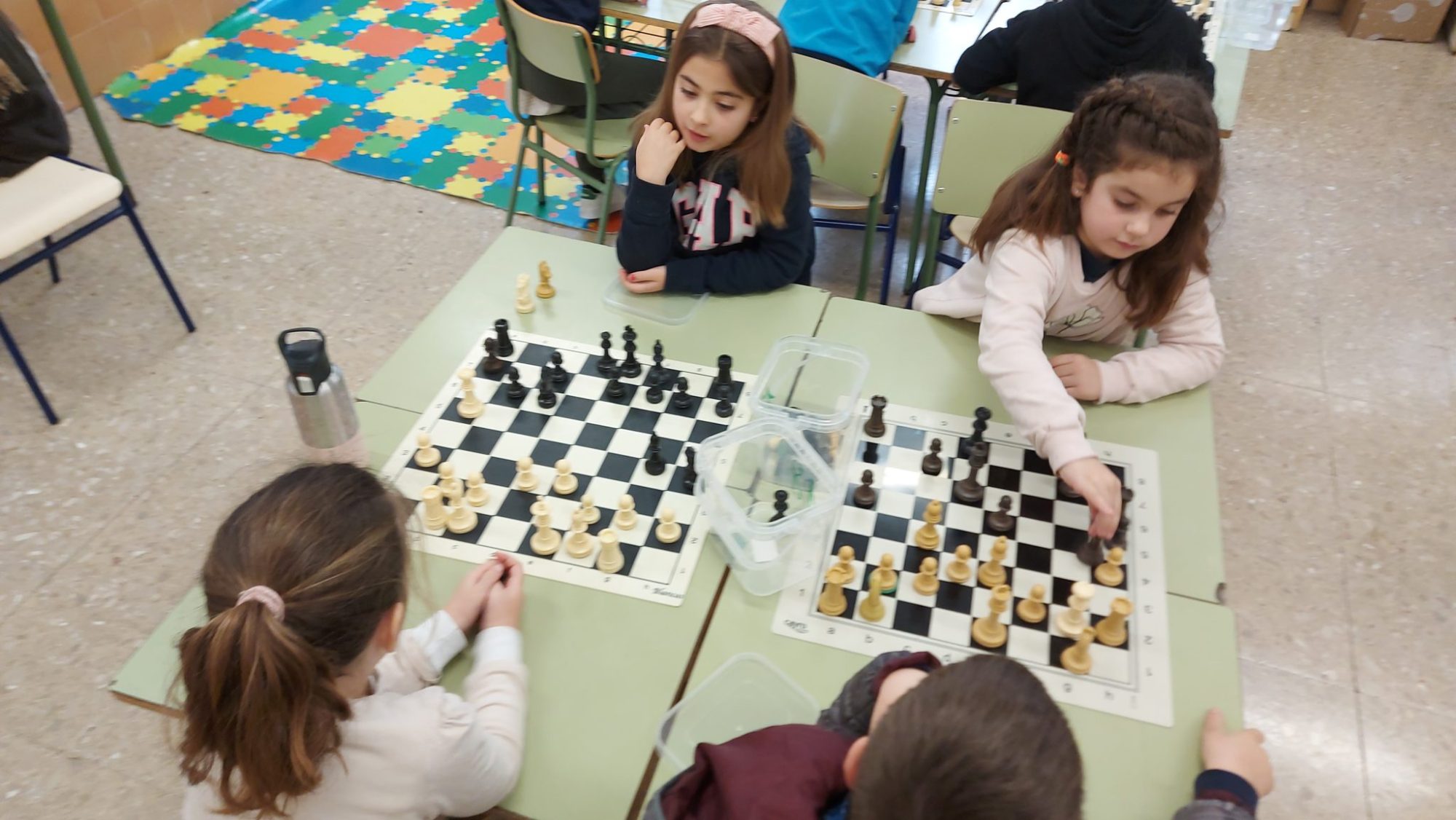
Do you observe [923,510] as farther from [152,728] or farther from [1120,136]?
[152,728]

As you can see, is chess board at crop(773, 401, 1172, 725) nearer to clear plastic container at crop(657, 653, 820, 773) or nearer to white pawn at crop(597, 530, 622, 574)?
clear plastic container at crop(657, 653, 820, 773)

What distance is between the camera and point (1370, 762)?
1777mm

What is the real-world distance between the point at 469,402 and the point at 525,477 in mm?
192

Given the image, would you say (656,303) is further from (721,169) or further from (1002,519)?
(1002,519)

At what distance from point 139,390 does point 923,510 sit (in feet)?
7.07

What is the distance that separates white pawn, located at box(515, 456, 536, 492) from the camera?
4.31ft

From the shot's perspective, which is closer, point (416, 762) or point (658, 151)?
point (416, 762)

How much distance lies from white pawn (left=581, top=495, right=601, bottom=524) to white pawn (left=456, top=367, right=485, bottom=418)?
26 cm

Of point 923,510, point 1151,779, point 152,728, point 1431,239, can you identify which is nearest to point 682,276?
point 923,510

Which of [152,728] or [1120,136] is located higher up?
[1120,136]

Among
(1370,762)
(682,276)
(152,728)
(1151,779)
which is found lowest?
(1370,762)

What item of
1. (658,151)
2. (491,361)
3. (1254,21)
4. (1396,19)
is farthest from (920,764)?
(1396,19)

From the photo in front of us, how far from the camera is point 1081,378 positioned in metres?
1.48

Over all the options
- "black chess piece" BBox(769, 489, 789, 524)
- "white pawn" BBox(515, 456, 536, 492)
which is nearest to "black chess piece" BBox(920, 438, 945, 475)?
"black chess piece" BBox(769, 489, 789, 524)
